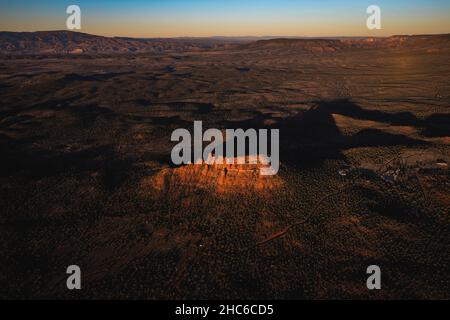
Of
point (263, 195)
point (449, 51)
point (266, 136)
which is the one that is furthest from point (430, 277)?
point (449, 51)

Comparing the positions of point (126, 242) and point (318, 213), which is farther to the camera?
point (318, 213)

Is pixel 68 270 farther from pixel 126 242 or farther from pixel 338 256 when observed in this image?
pixel 338 256

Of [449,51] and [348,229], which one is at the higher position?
[449,51]

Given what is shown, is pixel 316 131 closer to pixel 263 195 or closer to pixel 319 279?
pixel 263 195

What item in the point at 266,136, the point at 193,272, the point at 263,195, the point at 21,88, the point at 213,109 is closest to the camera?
the point at 193,272

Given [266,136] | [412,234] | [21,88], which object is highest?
[21,88]

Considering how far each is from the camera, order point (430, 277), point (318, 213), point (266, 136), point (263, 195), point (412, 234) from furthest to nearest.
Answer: point (266, 136)
point (263, 195)
point (318, 213)
point (412, 234)
point (430, 277)
